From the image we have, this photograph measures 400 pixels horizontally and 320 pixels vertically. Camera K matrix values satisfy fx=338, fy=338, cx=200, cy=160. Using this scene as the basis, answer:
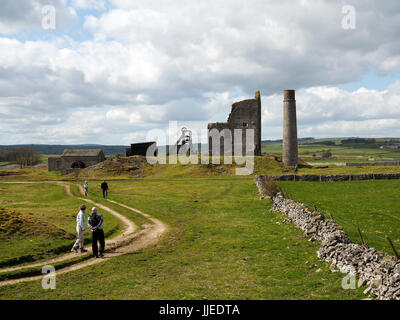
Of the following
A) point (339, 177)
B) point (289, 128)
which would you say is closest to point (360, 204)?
point (339, 177)

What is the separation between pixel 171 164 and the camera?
63.2 meters

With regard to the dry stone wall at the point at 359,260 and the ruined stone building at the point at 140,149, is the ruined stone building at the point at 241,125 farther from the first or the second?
the dry stone wall at the point at 359,260

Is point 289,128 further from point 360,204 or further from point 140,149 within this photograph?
point 360,204

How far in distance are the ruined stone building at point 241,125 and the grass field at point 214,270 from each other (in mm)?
45409

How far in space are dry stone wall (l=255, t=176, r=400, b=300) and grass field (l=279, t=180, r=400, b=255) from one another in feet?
4.63

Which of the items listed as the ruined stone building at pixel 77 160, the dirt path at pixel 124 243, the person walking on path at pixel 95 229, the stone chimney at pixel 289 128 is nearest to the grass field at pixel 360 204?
the dirt path at pixel 124 243

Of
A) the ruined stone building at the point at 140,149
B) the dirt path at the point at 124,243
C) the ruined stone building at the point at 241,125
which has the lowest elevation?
the dirt path at the point at 124,243

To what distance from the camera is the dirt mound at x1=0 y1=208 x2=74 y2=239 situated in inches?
687

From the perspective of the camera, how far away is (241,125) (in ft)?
223

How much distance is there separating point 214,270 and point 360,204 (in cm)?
1853

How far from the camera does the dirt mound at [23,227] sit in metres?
17.4
